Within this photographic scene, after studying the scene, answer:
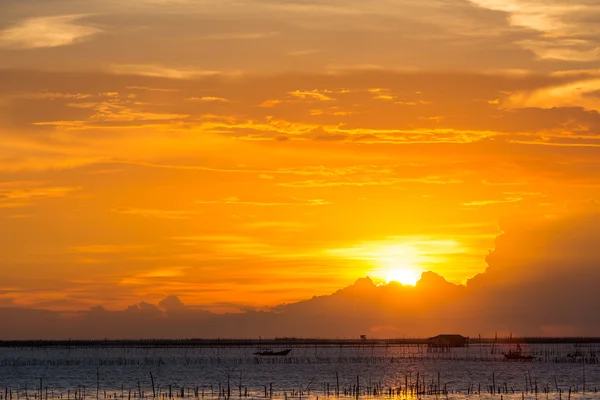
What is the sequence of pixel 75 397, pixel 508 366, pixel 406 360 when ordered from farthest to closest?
pixel 406 360 < pixel 508 366 < pixel 75 397

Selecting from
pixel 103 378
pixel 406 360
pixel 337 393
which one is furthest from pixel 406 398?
pixel 406 360

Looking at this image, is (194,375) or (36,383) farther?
(194,375)

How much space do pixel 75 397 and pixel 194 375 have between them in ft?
154

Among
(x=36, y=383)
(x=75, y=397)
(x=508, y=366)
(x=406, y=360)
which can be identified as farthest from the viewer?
(x=406, y=360)

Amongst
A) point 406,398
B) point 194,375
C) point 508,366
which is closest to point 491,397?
point 406,398

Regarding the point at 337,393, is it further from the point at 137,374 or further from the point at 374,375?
the point at 137,374

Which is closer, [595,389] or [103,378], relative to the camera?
[595,389]

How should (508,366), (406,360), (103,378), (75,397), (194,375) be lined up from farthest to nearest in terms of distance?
1. (406,360)
2. (508,366)
3. (194,375)
4. (103,378)
5. (75,397)

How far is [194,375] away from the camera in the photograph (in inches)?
5044

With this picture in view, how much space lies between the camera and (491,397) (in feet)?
272

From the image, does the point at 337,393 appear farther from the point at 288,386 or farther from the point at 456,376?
the point at 456,376

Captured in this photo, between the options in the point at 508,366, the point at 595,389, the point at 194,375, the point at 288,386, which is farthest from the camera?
the point at 508,366

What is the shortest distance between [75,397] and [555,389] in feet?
152

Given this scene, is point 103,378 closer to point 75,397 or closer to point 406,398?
point 75,397
